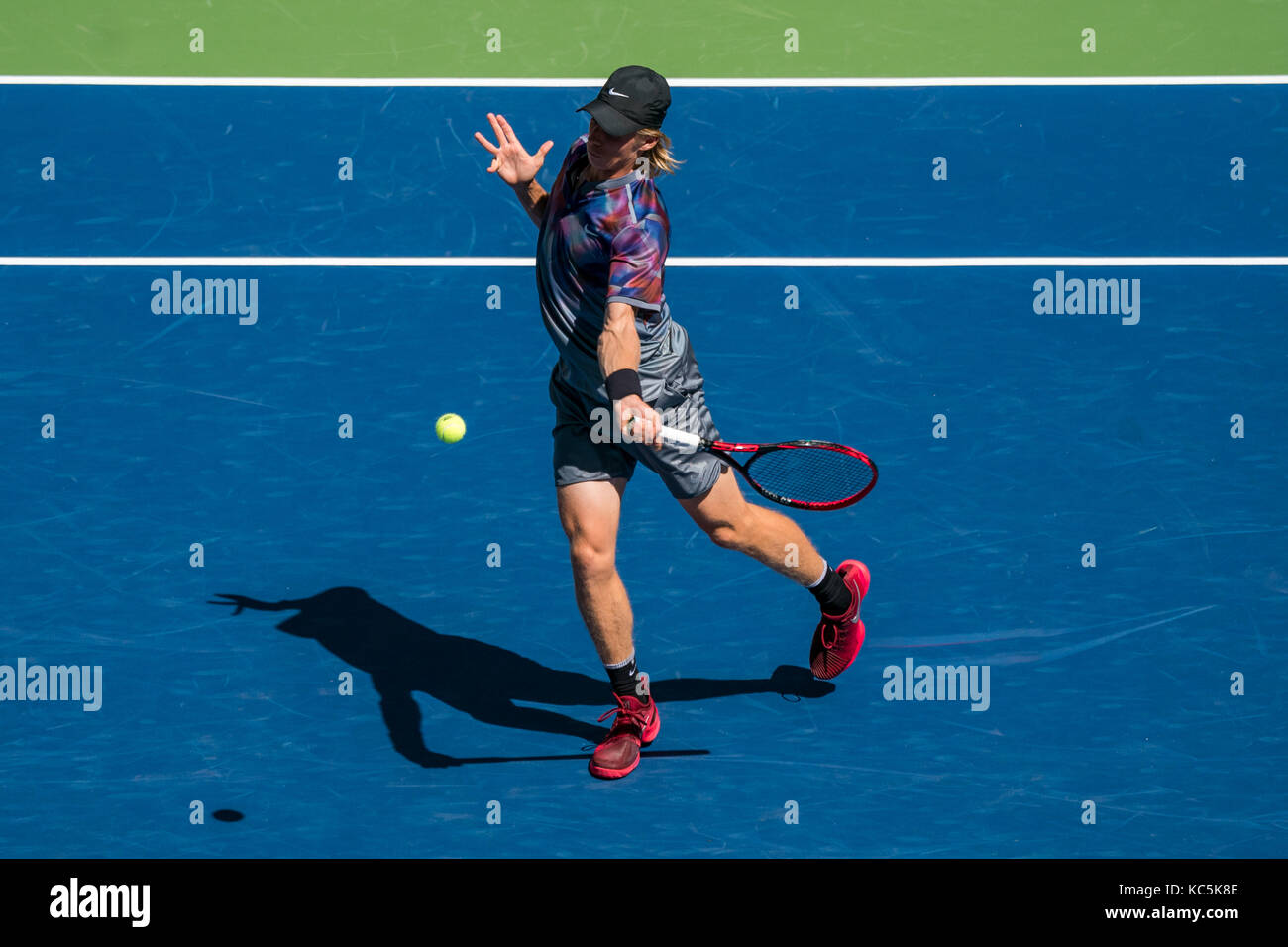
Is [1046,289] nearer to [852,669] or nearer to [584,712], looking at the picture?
[852,669]

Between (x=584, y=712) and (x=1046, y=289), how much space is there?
11.1ft

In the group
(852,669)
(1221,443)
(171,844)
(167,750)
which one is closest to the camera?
(171,844)

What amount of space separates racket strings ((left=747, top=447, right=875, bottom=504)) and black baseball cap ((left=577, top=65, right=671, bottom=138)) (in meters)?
1.29

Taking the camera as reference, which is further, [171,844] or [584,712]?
[584,712]

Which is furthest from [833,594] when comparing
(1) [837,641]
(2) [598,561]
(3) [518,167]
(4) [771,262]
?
(4) [771,262]

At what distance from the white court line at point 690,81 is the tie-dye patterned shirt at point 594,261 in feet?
10.7

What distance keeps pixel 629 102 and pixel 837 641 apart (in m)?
2.27

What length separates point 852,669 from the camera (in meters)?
7.16

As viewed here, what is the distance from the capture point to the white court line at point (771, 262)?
888cm

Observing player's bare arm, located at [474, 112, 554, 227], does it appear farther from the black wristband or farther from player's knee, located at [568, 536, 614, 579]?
player's knee, located at [568, 536, 614, 579]

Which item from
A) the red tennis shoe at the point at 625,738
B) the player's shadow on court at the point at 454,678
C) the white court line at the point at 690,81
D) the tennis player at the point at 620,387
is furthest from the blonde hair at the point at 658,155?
the white court line at the point at 690,81

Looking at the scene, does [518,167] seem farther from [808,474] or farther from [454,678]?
[454,678]
